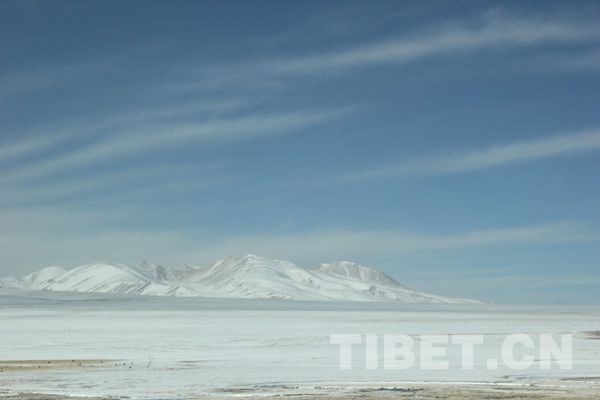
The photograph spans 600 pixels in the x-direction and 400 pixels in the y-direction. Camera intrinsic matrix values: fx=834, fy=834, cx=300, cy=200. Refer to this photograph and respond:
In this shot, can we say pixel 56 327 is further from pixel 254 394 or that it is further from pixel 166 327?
pixel 254 394

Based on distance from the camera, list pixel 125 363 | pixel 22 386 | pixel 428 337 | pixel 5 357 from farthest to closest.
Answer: pixel 428 337, pixel 5 357, pixel 125 363, pixel 22 386

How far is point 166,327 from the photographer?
49.0 meters

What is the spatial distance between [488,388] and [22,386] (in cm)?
1205

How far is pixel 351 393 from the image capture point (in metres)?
20.1

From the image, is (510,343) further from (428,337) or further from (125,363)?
(125,363)

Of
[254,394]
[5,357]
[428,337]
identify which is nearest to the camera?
[254,394]

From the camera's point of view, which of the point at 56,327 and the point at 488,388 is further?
the point at 56,327

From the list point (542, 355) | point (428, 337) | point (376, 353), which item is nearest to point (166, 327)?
point (428, 337)

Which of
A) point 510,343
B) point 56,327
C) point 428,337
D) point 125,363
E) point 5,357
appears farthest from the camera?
point 56,327

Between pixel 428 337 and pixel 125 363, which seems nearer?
pixel 125 363

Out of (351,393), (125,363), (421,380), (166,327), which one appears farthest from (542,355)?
(166,327)

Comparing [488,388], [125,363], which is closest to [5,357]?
→ [125,363]

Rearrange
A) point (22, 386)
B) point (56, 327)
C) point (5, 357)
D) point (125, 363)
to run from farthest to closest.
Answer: point (56, 327) < point (5, 357) < point (125, 363) < point (22, 386)

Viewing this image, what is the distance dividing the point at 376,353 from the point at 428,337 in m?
10.4
